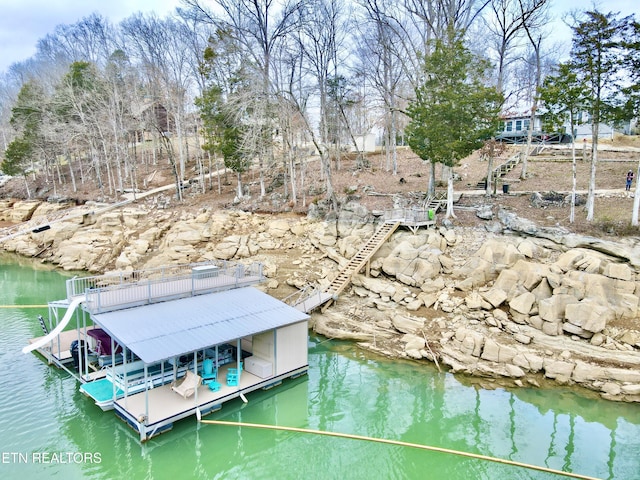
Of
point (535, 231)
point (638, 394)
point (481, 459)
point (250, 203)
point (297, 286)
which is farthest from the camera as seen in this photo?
point (250, 203)

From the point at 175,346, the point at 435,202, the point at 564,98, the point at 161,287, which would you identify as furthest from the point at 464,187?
the point at 175,346

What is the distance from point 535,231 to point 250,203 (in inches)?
749

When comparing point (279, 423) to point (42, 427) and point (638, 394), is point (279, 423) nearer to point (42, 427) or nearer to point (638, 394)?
point (42, 427)

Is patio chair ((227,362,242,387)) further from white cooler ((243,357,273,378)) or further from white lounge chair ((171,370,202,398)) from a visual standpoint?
white lounge chair ((171,370,202,398))

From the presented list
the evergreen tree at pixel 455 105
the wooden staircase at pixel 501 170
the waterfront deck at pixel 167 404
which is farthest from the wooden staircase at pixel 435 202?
the waterfront deck at pixel 167 404

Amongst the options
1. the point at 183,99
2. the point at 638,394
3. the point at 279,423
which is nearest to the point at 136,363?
the point at 279,423

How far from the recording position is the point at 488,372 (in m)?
15.9

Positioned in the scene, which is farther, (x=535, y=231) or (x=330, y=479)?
(x=535, y=231)

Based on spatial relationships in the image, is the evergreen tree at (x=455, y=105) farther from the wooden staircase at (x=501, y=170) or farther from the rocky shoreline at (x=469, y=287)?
the wooden staircase at (x=501, y=170)

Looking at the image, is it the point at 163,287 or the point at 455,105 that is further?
the point at 455,105

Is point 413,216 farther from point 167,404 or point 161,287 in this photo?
point 167,404

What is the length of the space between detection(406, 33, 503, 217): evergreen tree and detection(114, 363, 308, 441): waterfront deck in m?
15.6

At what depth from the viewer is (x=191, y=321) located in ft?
46.1

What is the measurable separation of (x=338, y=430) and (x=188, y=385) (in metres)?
4.90
